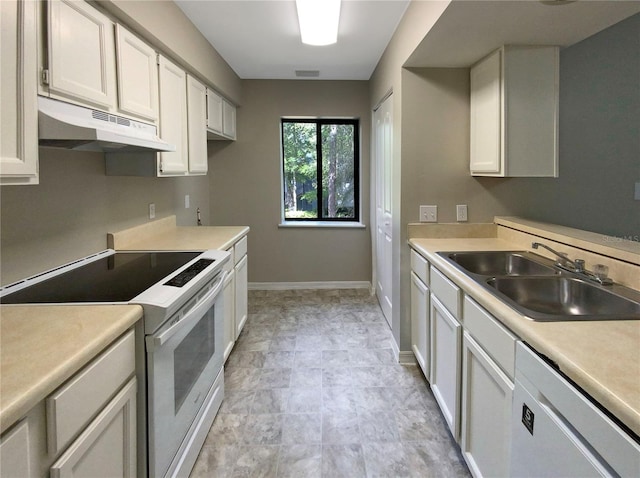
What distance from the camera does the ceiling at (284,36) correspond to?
2647 mm

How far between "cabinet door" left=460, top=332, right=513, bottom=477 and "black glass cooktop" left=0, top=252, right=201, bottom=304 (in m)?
1.35

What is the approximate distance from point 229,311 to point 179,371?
1178mm

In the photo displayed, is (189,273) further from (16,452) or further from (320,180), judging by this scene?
(320,180)

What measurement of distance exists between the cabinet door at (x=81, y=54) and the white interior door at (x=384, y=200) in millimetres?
2072

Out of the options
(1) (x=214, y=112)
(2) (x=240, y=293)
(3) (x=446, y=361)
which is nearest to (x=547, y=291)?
(3) (x=446, y=361)

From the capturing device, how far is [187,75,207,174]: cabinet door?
2.94m

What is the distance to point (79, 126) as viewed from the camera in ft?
4.52

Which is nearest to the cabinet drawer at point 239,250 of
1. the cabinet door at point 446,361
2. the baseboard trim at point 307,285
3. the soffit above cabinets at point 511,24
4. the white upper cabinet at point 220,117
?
the white upper cabinet at point 220,117

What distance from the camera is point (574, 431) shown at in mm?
958

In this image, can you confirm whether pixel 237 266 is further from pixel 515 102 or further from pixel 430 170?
pixel 515 102

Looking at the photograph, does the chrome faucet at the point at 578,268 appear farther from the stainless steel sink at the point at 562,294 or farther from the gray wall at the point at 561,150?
the gray wall at the point at 561,150

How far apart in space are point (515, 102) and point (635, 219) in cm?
136

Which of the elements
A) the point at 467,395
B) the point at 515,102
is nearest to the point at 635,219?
the point at 515,102

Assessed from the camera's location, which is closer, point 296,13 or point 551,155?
point 551,155
